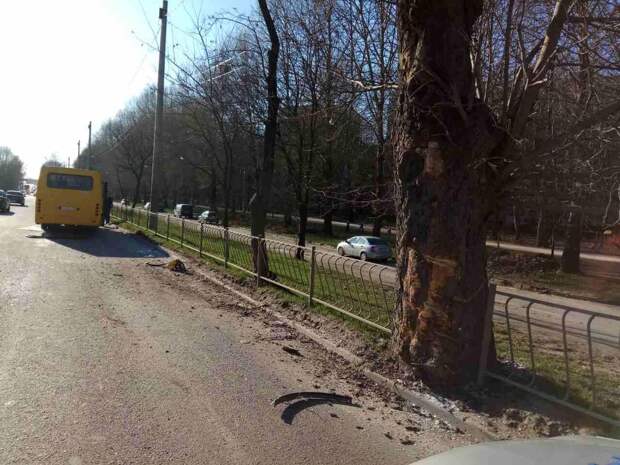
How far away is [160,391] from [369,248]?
84.3 feet

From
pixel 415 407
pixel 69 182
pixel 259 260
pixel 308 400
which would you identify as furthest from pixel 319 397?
pixel 69 182

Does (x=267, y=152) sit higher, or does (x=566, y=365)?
(x=267, y=152)

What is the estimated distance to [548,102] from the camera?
7992mm

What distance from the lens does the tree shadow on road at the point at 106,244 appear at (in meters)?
16.5

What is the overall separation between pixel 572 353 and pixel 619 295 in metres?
13.8

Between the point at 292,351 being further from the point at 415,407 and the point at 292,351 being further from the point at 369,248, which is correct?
the point at 369,248

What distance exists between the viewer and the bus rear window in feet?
68.6

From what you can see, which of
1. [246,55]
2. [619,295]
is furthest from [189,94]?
[619,295]

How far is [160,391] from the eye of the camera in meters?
4.92

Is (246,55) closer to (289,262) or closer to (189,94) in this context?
(189,94)

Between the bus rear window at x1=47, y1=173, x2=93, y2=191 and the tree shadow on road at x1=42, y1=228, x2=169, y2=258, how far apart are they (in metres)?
1.88

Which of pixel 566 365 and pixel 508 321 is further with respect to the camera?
pixel 508 321

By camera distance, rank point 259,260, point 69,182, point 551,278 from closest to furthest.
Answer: point 259,260
point 69,182
point 551,278

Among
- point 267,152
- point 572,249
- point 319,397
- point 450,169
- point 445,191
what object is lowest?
point 319,397
